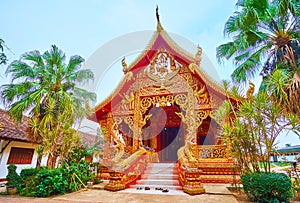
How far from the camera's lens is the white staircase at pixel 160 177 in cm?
649

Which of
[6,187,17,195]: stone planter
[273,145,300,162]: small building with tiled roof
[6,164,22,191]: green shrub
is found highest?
[273,145,300,162]: small building with tiled roof

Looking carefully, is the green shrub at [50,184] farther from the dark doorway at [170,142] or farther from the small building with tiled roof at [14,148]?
the dark doorway at [170,142]

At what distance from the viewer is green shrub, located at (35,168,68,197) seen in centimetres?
536

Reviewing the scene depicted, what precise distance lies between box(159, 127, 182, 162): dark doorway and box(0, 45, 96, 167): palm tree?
4468 millimetres

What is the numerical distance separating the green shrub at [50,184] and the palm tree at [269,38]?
22.2 feet

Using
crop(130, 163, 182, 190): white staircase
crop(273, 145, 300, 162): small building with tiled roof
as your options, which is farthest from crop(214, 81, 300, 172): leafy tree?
crop(130, 163, 182, 190): white staircase

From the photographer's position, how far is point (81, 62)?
9.52 m

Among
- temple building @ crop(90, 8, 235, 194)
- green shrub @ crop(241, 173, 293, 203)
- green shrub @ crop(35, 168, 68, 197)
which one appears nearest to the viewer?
green shrub @ crop(241, 173, 293, 203)

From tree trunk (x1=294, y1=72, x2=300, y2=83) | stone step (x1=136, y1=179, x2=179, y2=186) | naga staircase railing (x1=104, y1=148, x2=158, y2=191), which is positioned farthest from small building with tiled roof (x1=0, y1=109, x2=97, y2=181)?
tree trunk (x1=294, y1=72, x2=300, y2=83)

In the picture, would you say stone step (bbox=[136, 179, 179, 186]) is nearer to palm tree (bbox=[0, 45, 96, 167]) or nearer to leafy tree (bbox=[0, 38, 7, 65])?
palm tree (bbox=[0, 45, 96, 167])

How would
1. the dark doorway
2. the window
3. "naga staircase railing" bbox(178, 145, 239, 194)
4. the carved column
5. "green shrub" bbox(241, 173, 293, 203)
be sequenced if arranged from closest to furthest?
"green shrub" bbox(241, 173, 293, 203) < "naga staircase railing" bbox(178, 145, 239, 194) < the carved column < the window < the dark doorway

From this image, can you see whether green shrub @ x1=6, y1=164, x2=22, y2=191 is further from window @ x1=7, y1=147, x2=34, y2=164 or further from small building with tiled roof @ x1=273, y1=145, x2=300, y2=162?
small building with tiled roof @ x1=273, y1=145, x2=300, y2=162

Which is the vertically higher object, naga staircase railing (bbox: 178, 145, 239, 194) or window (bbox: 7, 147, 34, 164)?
window (bbox: 7, 147, 34, 164)

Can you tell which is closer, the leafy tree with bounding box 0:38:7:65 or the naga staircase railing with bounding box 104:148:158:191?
the leafy tree with bounding box 0:38:7:65
